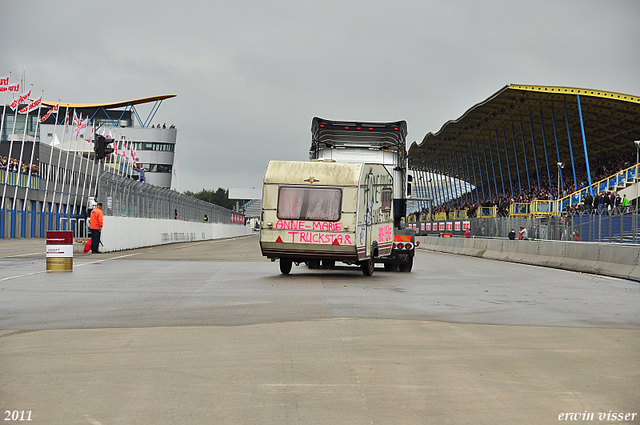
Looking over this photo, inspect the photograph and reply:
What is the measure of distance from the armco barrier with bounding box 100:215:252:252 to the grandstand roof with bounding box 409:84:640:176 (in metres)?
24.5

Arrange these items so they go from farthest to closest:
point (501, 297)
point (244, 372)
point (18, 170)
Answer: point (18, 170), point (501, 297), point (244, 372)

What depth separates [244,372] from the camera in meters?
6.95

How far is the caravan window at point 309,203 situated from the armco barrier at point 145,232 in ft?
51.0

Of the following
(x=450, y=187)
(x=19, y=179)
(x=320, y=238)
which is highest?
(x=450, y=187)

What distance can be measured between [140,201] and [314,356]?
107 ft

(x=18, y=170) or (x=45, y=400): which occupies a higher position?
(x=18, y=170)

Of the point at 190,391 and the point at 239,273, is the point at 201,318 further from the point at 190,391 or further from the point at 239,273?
the point at 239,273

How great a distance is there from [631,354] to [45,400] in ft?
18.6

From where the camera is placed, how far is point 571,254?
82.9 ft

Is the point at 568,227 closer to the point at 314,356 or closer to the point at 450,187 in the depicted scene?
the point at 314,356

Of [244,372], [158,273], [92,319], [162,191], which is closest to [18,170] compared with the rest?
[162,191]

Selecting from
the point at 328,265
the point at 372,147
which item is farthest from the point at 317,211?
the point at 328,265

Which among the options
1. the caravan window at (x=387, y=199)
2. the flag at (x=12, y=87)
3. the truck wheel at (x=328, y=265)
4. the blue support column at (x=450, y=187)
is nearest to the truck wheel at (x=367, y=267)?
the caravan window at (x=387, y=199)

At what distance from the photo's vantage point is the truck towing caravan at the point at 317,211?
1852 centimetres
